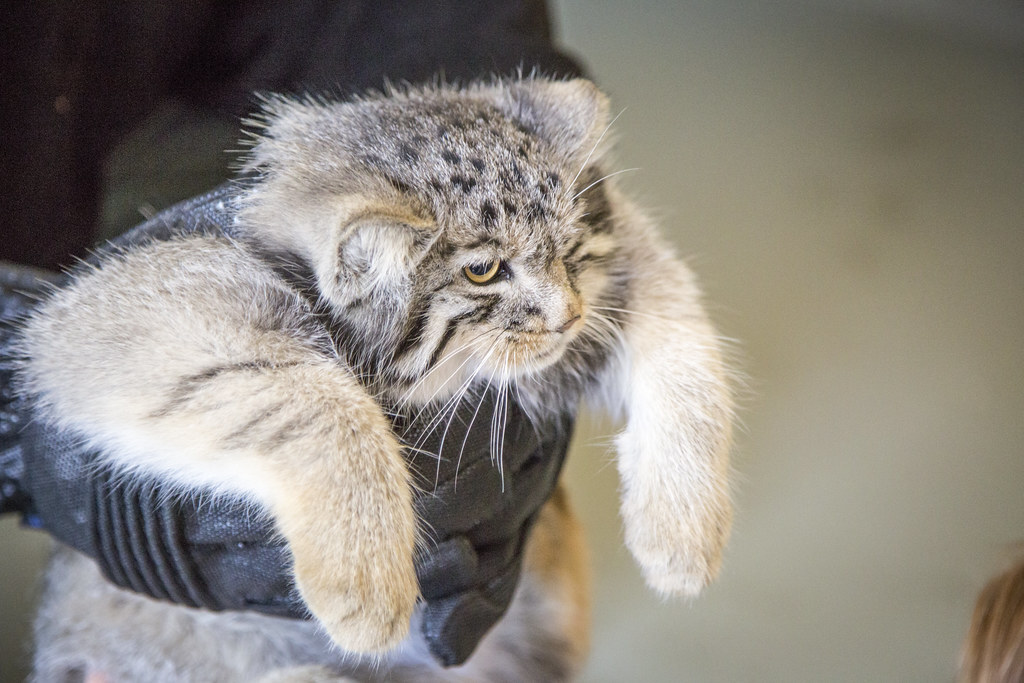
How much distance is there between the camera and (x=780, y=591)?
159 cm

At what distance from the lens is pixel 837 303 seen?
170 cm

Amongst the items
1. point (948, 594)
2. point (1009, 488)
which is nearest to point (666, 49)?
point (1009, 488)

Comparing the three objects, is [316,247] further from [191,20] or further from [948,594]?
[948,594]

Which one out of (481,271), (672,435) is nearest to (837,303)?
(672,435)

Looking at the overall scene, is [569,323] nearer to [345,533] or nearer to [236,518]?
[345,533]

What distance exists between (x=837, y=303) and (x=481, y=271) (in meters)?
1.23

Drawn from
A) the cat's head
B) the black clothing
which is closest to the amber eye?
the cat's head

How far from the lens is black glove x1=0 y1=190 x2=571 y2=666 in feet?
2.73

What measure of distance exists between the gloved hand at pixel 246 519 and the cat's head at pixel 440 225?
11cm

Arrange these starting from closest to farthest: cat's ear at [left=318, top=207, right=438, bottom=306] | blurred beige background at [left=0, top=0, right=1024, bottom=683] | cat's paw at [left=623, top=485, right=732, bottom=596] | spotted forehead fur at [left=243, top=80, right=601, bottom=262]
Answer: cat's ear at [left=318, top=207, right=438, bottom=306], spotted forehead fur at [left=243, top=80, right=601, bottom=262], cat's paw at [left=623, top=485, right=732, bottom=596], blurred beige background at [left=0, top=0, right=1024, bottom=683]

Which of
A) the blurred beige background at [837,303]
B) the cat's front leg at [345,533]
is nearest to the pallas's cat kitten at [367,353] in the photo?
the cat's front leg at [345,533]

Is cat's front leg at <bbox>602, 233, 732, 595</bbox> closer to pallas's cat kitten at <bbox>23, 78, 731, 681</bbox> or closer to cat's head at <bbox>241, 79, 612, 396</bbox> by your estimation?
pallas's cat kitten at <bbox>23, 78, 731, 681</bbox>

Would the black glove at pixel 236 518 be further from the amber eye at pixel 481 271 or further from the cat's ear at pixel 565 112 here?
the cat's ear at pixel 565 112

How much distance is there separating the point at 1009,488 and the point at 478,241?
1.43m
